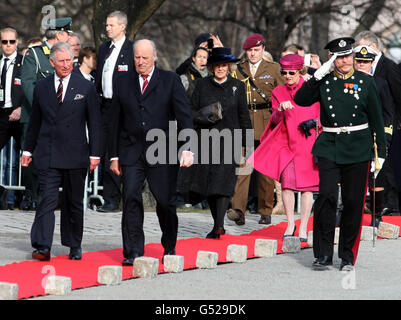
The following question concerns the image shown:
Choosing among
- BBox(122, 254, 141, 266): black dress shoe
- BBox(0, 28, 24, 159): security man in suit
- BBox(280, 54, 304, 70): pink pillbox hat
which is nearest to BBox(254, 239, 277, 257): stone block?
BBox(122, 254, 141, 266): black dress shoe

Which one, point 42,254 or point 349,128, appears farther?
point 42,254

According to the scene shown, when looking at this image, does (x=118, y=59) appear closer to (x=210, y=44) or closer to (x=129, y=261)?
(x=210, y=44)

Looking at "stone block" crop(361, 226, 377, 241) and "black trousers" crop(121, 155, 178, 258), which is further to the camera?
"stone block" crop(361, 226, 377, 241)

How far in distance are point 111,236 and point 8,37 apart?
358 centimetres

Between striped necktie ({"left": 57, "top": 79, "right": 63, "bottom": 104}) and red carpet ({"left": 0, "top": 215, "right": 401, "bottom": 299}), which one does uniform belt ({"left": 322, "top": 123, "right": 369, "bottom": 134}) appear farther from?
striped necktie ({"left": 57, "top": 79, "right": 63, "bottom": 104})

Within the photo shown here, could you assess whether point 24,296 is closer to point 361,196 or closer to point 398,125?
point 361,196

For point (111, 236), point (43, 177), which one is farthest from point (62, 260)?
point (111, 236)

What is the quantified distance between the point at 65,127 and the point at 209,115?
2.34 meters

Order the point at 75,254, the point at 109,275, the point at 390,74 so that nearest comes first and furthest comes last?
1. the point at 109,275
2. the point at 75,254
3. the point at 390,74

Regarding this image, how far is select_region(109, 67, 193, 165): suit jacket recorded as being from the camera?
10.2 meters

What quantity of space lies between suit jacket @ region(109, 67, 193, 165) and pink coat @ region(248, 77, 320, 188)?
2.34 m

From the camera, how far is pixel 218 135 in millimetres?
12914

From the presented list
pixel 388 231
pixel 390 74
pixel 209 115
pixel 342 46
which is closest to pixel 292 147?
pixel 209 115

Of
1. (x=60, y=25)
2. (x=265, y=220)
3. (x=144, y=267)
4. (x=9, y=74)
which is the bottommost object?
(x=265, y=220)
